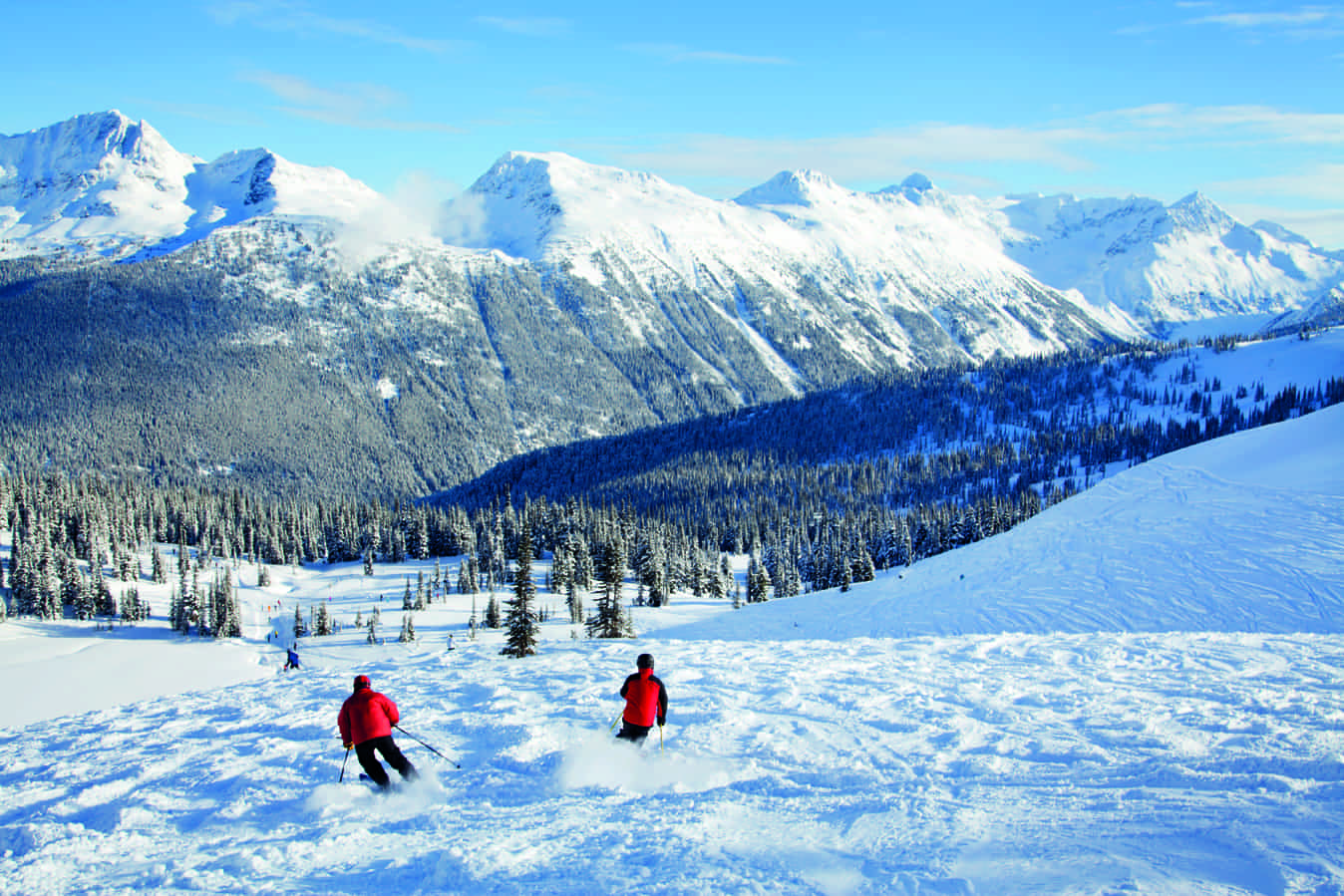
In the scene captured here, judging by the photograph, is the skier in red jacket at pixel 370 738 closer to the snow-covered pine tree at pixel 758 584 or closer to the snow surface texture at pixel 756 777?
the snow surface texture at pixel 756 777

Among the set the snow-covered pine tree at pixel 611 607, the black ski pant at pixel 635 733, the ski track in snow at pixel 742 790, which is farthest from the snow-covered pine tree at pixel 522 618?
the black ski pant at pixel 635 733

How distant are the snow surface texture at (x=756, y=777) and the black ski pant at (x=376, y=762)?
0.43 meters

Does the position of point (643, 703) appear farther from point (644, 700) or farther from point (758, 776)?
point (758, 776)

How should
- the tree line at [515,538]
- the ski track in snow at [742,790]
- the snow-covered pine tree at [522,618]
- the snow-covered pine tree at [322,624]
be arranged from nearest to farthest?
the ski track in snow at [742,790] < the snow-covered pine tree at [522,618] < the snow-covered pine tree at [322,624] < the tree line at [515,538]

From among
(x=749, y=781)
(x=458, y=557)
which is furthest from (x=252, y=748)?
(x=458, y=557)

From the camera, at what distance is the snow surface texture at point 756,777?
951 cm

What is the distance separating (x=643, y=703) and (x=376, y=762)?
4.84 meters

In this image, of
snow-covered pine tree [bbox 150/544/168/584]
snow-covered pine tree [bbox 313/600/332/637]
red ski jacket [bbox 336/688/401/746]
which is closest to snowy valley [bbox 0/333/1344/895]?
red ski jacket [bbox 336/688/401/746]

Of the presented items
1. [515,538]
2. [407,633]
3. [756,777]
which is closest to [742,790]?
[756,777]

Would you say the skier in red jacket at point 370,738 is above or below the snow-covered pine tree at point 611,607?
above

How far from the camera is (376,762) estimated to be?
44.6 ft

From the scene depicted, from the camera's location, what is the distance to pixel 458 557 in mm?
138875

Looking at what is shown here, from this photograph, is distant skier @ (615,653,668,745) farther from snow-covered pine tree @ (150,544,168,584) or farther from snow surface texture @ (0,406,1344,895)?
snow-covered pine tree @ (150,544,168,584)

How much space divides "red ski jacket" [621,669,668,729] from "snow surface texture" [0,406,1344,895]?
2.13ft
